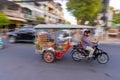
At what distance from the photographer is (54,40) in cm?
1029

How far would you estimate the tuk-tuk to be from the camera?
9.91 metres

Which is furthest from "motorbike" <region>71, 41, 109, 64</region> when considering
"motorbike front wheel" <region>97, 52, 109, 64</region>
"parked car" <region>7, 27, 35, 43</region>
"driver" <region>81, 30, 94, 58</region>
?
"parked car" <region>7, 27, 35, 43</region>

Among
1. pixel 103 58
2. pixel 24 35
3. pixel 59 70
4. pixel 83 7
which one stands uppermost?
pixel 83 7

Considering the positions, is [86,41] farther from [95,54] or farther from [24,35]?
[24,35]

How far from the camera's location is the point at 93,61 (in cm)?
1020

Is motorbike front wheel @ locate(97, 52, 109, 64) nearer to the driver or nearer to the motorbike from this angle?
the motorbike

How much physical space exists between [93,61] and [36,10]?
150 feet

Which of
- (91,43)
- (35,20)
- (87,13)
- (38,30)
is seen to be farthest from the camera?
(35,20)

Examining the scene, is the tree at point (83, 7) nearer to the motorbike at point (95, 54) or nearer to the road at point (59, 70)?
the road at point (59, 70)

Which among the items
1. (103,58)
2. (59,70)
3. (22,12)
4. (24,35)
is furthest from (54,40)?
(22,12)

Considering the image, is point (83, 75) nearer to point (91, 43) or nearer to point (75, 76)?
point (75, 76)

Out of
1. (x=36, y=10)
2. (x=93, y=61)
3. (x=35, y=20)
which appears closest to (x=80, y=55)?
(x=93, y=61)

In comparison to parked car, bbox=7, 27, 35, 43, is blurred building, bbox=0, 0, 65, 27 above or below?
above

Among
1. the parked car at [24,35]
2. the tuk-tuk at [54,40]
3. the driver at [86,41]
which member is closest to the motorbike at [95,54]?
the driver at [86,41]
